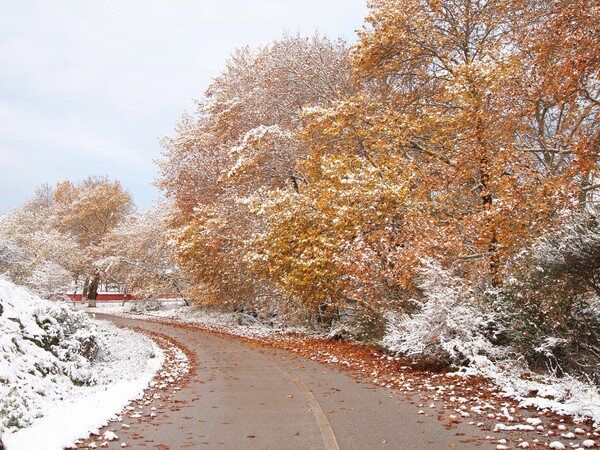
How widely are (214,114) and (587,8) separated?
18582mm

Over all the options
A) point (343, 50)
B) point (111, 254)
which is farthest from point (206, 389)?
point (111, 254)

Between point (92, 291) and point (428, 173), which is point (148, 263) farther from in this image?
point (428, 173)

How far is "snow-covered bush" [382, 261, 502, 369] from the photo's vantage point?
994 centimetres

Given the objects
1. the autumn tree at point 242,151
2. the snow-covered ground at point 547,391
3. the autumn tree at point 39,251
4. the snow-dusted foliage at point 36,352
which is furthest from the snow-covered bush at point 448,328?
the autumn tree at point 39,251

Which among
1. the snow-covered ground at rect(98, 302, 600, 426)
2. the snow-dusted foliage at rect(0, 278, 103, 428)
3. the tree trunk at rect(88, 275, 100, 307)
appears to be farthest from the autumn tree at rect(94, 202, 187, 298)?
the snow-covered ground at rect(98, 302, 600, 426)

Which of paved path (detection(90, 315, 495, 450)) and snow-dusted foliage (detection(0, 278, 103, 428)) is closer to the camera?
paved path (detection(90, 315, 495, 450))

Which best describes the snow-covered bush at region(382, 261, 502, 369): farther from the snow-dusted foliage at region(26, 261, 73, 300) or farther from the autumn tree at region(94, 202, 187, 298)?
the autumn tree at region(94, 202, 187, 298)

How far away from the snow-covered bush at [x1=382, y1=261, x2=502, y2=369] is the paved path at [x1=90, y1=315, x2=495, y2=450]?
1757 mm

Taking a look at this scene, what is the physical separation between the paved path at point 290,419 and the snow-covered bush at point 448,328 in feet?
5.76

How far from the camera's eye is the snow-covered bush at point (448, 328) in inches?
391

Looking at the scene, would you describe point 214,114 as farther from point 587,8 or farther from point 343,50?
point 587,8

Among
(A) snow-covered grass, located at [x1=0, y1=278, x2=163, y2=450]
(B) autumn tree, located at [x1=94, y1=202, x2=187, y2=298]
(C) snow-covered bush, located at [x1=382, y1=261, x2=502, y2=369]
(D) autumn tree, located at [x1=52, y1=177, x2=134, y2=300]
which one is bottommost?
(A) snow-covered grass, located at [x1=0, y1=278, x2=163, y2=450]

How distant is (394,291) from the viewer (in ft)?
47.1

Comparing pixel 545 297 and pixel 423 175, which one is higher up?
pixel 423 175
